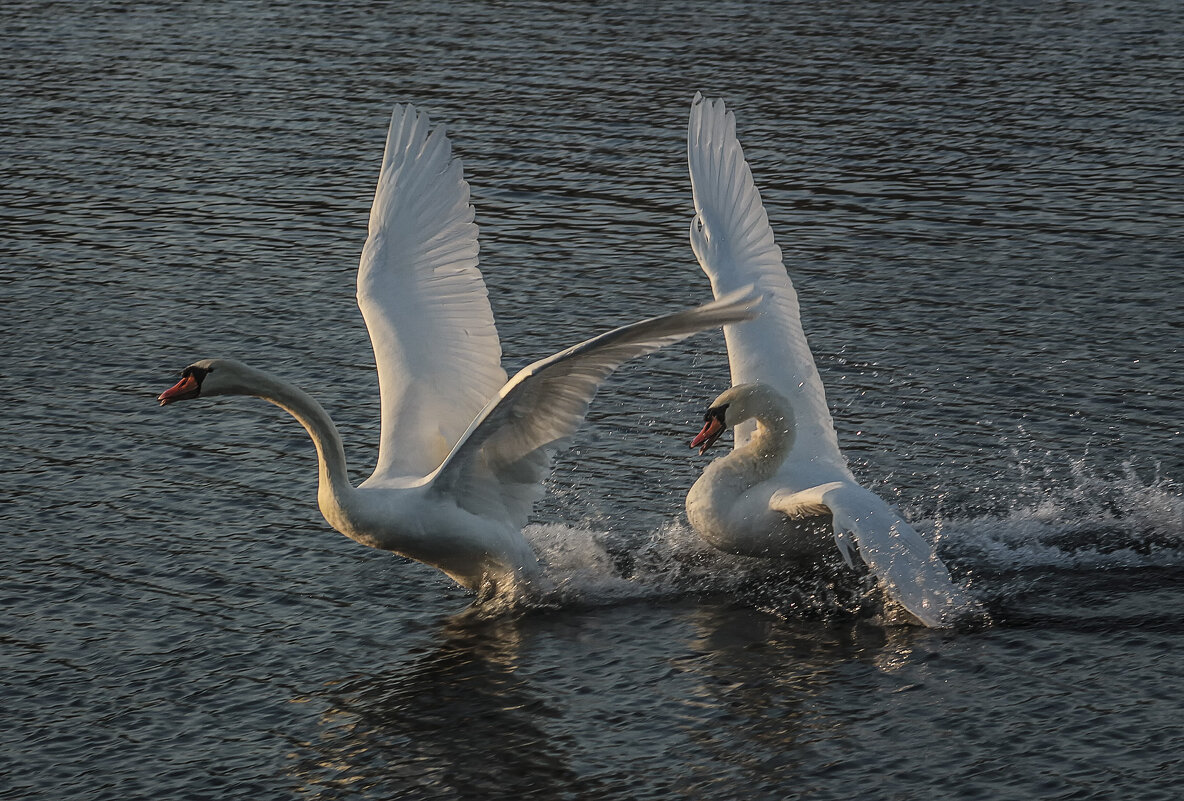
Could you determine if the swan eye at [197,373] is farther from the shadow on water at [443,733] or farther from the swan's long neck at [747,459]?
the swan's long neck at [747,459]

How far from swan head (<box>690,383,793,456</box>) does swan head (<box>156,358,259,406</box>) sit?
8.78 feet

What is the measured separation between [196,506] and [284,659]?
2313 millimetres

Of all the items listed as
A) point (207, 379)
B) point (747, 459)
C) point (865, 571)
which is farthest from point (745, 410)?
point (207, 379)

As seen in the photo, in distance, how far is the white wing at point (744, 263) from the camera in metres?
11.0

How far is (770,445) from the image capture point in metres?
10.2

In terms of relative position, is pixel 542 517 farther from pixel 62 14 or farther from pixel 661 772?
pixel 62 14

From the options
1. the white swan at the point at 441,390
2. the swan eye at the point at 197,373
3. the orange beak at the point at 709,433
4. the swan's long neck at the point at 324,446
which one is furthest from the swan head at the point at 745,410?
the swan eye at the point at 197,373

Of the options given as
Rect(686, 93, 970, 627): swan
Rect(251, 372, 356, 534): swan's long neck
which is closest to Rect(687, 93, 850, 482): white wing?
Rect(686, 93, 970, 627): swan

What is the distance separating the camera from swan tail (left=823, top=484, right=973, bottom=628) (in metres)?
8.74

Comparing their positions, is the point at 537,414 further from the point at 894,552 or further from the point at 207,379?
the point at 894,552

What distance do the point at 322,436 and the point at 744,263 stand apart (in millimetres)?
3290

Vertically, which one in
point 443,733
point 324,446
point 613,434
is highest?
point 324,446

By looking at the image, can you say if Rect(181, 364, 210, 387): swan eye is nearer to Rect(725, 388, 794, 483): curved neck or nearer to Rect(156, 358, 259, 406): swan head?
Rect(156, 358, 259, 406): swan head

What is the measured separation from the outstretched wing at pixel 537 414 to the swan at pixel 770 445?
100 cm
